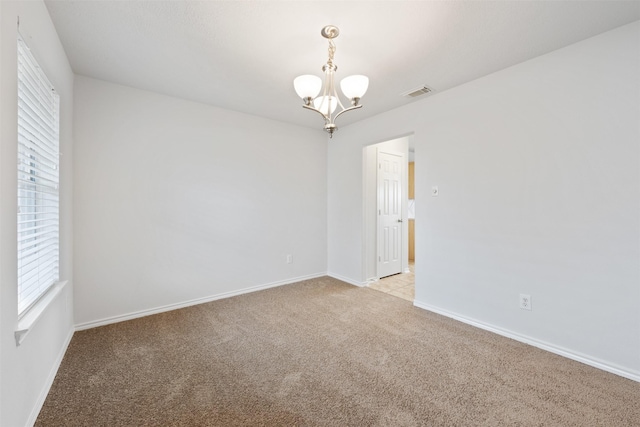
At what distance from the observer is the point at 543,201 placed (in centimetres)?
223

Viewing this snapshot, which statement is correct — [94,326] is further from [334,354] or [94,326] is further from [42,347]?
[334,354]

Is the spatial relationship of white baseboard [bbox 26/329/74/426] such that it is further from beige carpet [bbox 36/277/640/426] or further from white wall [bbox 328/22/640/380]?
white wall [bbox 328/22/640/380]

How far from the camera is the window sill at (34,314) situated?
51.6 inches

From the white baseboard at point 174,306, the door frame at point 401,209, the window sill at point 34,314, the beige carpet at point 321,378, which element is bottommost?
the beige carpet at point 321,378

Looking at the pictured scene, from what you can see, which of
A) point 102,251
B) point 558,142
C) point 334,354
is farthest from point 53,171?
point 558,142

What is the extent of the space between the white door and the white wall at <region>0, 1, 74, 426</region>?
3623 millimetres

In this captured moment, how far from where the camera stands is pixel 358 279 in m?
3.97

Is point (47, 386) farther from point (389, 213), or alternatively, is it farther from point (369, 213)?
point (389, 213)

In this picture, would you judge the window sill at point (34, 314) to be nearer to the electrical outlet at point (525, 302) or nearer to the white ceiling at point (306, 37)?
the white ceiling at point (306, 37)

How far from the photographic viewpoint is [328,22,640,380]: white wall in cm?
189

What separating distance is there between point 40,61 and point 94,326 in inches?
90.1

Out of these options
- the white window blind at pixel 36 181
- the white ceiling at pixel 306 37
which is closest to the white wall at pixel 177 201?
the white ceiling at pixel 306 37

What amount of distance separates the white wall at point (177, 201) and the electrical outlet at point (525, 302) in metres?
2.72

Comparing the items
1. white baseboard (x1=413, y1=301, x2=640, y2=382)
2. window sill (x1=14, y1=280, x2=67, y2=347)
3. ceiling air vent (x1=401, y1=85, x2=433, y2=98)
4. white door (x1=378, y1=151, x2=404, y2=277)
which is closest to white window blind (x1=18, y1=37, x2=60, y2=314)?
window sill (x1=14, y1=280, x2=67, y2=347)
